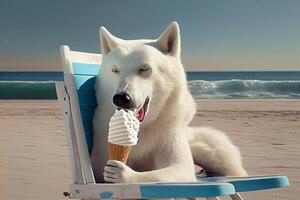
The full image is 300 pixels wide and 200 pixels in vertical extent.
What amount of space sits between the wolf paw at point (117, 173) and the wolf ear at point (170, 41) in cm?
36

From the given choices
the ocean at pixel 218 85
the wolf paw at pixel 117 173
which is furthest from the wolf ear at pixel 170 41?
the ocean at pixel 218 85

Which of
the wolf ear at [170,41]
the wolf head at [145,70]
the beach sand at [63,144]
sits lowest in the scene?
the beach sand at [63,144]

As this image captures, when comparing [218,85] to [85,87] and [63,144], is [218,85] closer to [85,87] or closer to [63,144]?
[63,144]

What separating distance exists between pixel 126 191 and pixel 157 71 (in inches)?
13.8

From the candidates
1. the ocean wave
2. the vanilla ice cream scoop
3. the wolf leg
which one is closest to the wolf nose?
the vanilla ice cream scoop

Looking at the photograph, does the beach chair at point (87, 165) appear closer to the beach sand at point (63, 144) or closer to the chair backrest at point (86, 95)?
the chair backrest at point (86, 95)

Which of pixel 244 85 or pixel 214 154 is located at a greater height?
pixel 244 85

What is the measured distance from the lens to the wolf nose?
136 centimetres

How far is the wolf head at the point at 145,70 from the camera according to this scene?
146 cm

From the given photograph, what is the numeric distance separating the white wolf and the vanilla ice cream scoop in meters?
0.07

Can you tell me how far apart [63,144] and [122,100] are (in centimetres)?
478

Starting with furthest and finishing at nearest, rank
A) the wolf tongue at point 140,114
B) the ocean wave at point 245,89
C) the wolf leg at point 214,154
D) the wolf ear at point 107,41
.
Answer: the ocean wave at point 245,89 → the wolf leg at point 214,154 → the wolf ear at point 107,41 → the wolf tongue at point 140,114

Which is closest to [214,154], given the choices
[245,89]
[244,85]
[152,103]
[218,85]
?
[152,103]

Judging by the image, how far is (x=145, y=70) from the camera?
1.49 m
